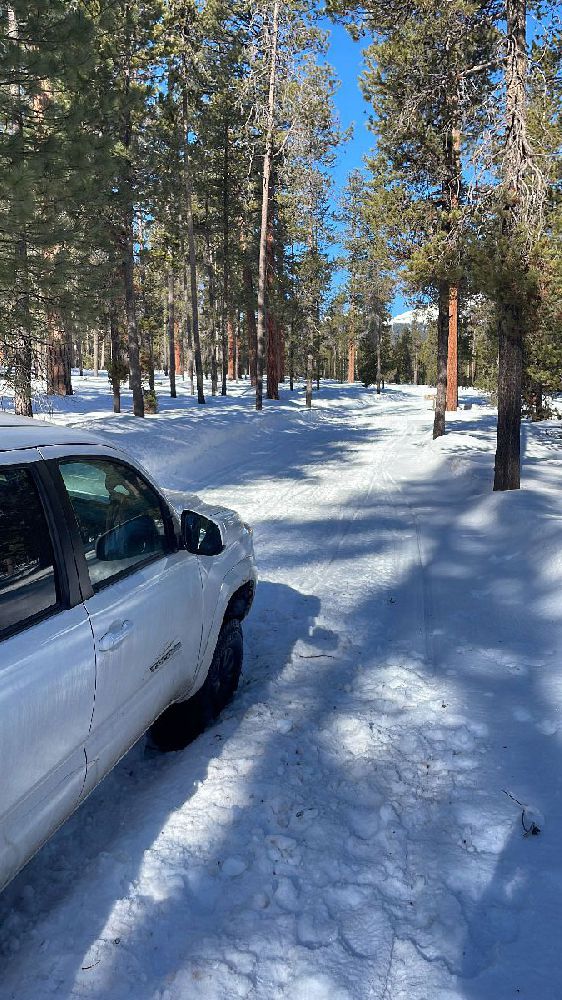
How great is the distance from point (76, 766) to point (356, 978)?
4.07 feet

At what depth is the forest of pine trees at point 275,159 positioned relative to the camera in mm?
8477

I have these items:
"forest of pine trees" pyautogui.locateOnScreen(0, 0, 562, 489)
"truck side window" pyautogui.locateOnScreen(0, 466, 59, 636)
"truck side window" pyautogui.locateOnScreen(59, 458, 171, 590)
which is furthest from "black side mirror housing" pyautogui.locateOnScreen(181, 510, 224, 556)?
"forest of pine trees" pyautogui.locateOnScreen(0, 0, 562, 489)

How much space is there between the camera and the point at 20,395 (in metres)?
10.1

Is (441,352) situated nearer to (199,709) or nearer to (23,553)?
(199,709)

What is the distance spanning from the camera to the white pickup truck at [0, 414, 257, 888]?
176 centimetres

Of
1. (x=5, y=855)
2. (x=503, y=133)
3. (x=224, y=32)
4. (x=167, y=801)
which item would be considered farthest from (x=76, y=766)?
(x=224, y=32)

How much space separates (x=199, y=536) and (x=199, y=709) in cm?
107

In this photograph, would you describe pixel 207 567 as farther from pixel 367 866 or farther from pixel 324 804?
pixel 367 866

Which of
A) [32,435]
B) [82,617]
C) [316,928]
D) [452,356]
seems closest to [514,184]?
[32,435]

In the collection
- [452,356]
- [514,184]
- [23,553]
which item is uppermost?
[514,184]

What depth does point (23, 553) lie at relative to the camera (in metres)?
1.97

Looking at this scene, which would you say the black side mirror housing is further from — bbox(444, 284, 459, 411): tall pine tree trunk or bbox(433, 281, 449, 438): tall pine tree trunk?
bbox(444, 284, 459, 411): tall pine tree trunk

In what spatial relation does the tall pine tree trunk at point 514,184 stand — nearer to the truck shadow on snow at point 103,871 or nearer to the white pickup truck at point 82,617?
the white pickup truck at point 82,617

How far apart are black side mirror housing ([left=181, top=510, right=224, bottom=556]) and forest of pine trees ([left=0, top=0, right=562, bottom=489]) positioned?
21.5 ft
